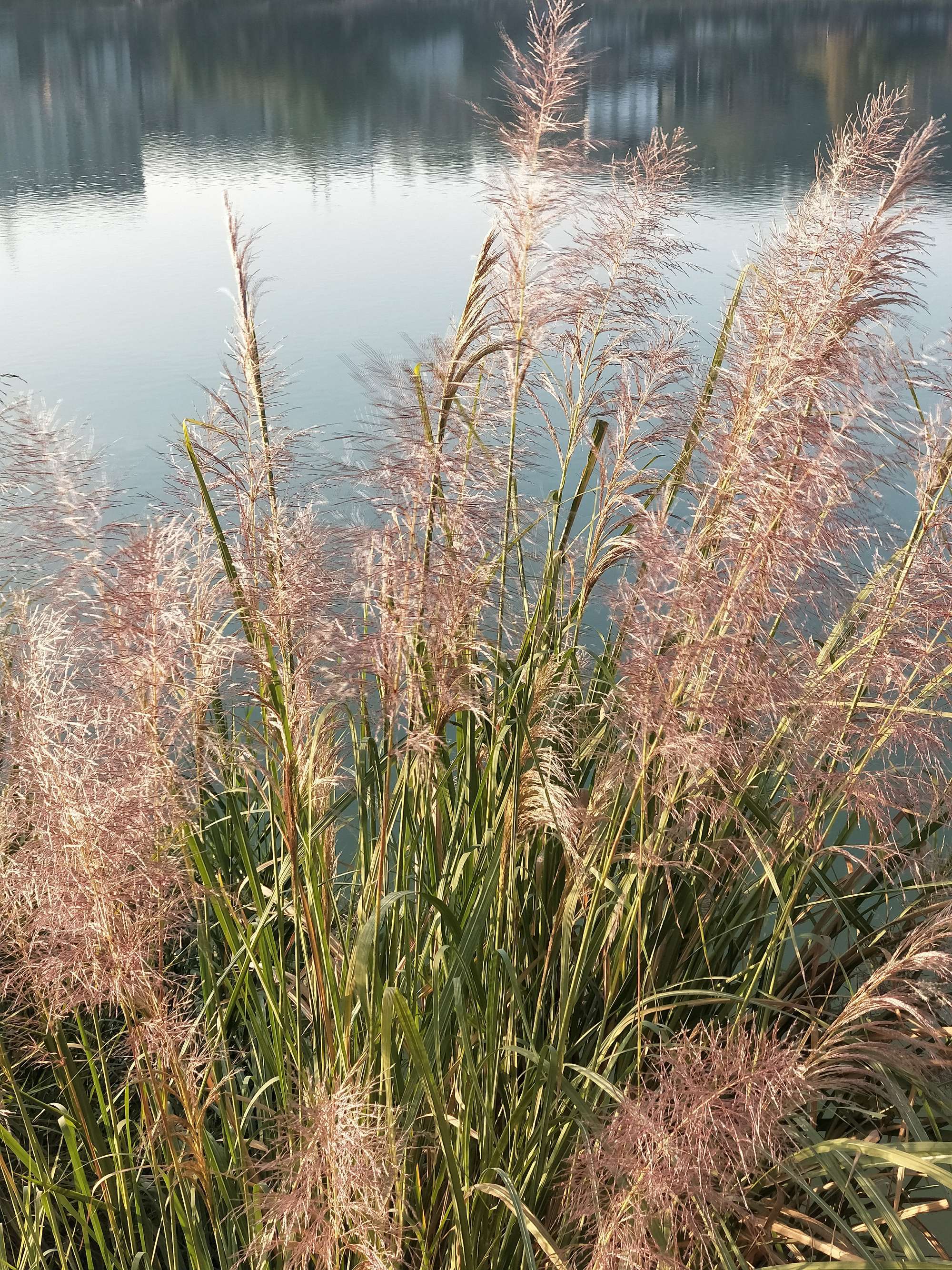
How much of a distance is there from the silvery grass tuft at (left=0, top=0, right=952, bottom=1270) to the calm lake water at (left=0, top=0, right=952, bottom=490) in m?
0.58

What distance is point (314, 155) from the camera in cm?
1228

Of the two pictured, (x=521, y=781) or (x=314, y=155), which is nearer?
(x=521, y=781)

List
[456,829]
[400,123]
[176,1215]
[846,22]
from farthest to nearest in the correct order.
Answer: [846,22] < [400,123] < [456,829] < [176,1215]

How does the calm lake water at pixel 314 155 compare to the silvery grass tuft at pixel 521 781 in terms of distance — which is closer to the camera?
the silvery grass tuft at pixel 521 781

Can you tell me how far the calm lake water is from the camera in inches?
233

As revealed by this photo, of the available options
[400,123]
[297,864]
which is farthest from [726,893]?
[400,123]

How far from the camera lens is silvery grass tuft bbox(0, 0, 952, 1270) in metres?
1.14

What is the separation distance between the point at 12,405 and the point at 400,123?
14105 mm

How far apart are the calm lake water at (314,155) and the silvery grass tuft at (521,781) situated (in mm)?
583

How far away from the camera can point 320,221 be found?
8953mm

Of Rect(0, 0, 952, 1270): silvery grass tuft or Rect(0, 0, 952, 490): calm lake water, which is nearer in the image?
Rect(0, 0, 952, 1270): silvery grass tuft

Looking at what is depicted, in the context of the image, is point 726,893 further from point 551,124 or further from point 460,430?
point 551,124

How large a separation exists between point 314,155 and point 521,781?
12434 mm

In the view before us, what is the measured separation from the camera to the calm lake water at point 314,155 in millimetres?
5922
